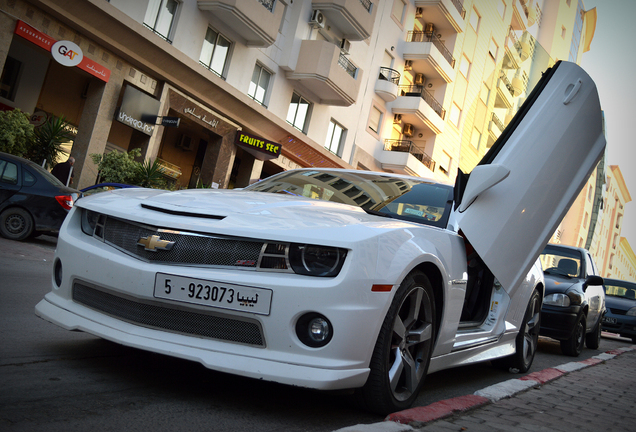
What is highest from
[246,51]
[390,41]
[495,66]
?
[495,66]

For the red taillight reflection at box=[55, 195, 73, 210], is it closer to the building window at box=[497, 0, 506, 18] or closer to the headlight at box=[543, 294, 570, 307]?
the headlight at box=[543, 294, 570, 307]

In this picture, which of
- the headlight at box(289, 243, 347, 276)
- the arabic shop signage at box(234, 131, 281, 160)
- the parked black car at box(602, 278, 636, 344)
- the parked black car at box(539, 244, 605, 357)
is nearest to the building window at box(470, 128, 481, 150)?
the arabic shop signage at box(234, 131, 281, 160)

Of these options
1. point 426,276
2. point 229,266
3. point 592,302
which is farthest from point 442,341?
point 592,302

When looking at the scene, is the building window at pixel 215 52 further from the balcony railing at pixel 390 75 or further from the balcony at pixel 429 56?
the balcony at pixel 429 56

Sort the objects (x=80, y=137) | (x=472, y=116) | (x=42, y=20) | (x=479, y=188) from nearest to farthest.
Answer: (x=479, y=188) < (x=42, y=20) < (x=80, y=137) < (x=472, y=116)

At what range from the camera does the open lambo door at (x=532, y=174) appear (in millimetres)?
3938

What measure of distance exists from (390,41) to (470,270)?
26.8 metres

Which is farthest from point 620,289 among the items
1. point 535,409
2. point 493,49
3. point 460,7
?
point 493,49

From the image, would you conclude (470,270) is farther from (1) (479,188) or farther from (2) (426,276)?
(2) (426,276)

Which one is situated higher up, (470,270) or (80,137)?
(80,137)

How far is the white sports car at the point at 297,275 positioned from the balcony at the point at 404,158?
2610cm

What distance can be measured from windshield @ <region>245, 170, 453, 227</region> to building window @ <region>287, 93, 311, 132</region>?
18167 millimetres

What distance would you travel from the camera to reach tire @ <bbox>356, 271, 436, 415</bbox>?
2.94m

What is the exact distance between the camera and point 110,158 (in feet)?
48.3
